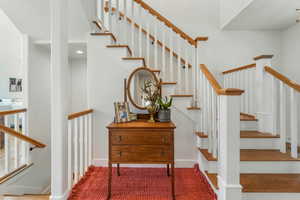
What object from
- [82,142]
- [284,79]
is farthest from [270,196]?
[82,142]

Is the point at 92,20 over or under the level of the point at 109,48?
over

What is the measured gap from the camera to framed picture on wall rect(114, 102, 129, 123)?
225cm

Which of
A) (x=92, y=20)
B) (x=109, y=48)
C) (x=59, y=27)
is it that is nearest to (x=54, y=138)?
(x=59, y=27)

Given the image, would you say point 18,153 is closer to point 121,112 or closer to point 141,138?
point 121,112

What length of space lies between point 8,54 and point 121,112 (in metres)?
5.00

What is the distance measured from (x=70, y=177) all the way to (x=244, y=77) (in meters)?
2.96

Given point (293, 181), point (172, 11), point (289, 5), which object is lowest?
point (293, 181)

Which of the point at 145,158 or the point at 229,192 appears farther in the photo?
the point at 145,158

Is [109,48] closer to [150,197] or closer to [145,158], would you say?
[145,158]

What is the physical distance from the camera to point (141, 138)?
2.03 m

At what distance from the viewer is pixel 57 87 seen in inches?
73.9

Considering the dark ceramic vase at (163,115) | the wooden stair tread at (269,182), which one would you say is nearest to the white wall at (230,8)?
the dark ceramic vase at (163,115)

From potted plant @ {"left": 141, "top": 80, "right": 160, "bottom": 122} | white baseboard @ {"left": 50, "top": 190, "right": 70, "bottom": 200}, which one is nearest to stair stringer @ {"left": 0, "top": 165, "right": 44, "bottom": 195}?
white baseboard @ {"left": 50, "top": 190, "right": 70, "bottom": 200}

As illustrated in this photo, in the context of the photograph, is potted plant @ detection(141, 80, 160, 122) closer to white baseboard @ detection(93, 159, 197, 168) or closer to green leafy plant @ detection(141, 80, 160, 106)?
green leafy plant @ detection(141, 80, 160, 106)
